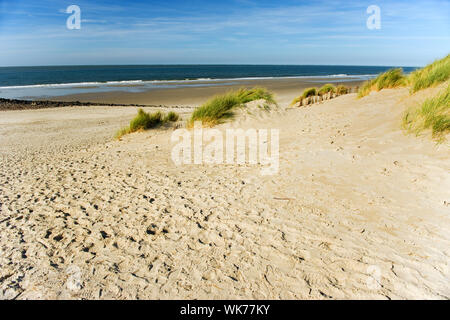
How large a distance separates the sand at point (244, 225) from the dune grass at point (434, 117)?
203 mm

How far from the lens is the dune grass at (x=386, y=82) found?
10000 millimetres

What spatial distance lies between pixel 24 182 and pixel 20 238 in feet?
8.19

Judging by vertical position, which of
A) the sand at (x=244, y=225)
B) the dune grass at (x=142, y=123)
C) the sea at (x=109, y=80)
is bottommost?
the sand at (x=244, y=225)

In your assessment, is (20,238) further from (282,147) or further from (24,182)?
(282,147)

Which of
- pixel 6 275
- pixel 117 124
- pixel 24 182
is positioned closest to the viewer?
pixel 6 275

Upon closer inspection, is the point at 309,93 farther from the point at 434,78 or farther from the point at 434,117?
the point at 434,117

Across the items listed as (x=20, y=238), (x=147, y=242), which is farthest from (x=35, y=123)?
(x=147, y=242)

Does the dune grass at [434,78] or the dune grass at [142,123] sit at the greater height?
the dune grass at [434,78]

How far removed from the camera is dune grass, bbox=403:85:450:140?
468 centimetres

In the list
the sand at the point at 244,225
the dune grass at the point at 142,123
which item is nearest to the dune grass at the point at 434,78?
the sand at the point at 244,225

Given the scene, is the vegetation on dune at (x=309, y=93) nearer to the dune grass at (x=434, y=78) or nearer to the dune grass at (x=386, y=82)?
the dune grass at (x=386, y=82)

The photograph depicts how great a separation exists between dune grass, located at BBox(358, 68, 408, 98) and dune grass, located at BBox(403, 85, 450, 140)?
4.88 meters

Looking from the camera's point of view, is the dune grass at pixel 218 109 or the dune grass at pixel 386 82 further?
the dune grass at pixel 386 82
